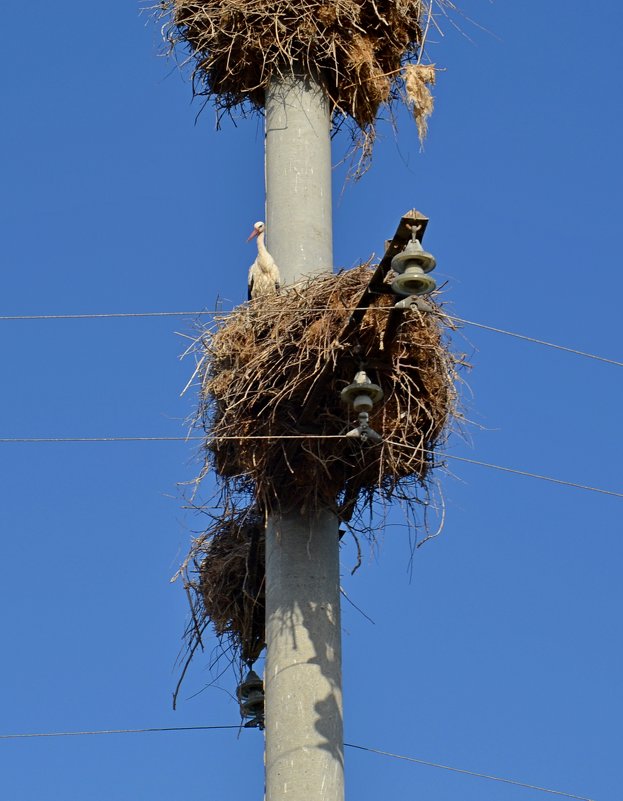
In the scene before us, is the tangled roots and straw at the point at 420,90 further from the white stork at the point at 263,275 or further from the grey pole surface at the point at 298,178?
the white stork at the point at 263,275

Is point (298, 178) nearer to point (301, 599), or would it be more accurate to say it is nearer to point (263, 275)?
point (263, 275)

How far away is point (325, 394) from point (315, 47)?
8.33ft

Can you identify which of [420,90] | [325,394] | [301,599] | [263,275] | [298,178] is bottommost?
[301,599]

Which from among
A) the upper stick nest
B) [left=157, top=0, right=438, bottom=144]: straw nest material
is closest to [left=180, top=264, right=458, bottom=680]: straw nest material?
the upper stick nest

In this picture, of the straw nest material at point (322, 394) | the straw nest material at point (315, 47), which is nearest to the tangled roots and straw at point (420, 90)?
the straw nest material at point (315, 47)

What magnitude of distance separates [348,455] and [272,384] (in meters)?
0.51

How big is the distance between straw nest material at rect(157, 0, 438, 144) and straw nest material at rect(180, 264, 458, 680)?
6.19 ft

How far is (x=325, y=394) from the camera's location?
26.5 feet

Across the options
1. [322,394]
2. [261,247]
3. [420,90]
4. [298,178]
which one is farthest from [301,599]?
[420,90]

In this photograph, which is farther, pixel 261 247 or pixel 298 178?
pixel 298 178

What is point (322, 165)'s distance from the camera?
9.33m

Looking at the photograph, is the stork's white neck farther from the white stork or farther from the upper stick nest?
the upper stick nest

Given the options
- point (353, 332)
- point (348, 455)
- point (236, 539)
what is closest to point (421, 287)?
point (353, 332)

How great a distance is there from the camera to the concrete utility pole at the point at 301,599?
745 cm
